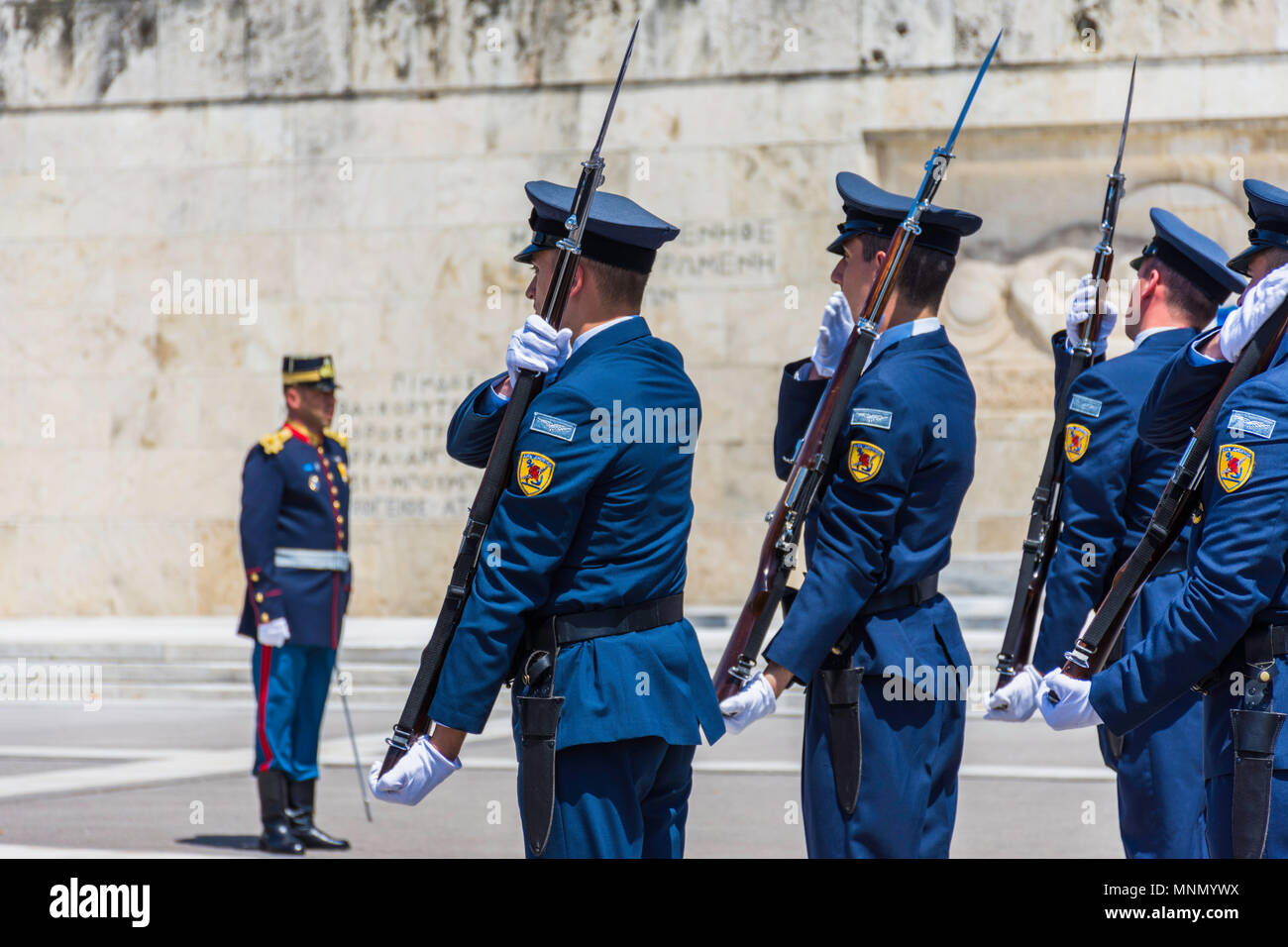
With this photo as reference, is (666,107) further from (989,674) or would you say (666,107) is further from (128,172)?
(989,674)

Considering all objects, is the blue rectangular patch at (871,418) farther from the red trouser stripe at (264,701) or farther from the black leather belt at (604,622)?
the red trouser stripe at (264,701)

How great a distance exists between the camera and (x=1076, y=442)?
4.67m

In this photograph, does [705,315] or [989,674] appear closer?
[989,674]

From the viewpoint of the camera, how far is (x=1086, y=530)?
15.1 ft

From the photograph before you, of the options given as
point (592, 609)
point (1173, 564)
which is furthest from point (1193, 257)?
point (592, 609)

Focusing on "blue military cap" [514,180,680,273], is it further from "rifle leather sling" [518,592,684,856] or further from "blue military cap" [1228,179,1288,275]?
"blue military cap" [1228,179,1288,275]

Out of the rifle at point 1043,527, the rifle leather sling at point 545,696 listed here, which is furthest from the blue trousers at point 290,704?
the rifle leather sling at point 545,696

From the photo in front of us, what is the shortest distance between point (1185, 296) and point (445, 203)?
1036 centimetres

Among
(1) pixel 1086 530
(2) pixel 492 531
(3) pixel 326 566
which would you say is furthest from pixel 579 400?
(3) pixel 326 566

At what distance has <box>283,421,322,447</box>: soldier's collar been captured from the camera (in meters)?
7.26
